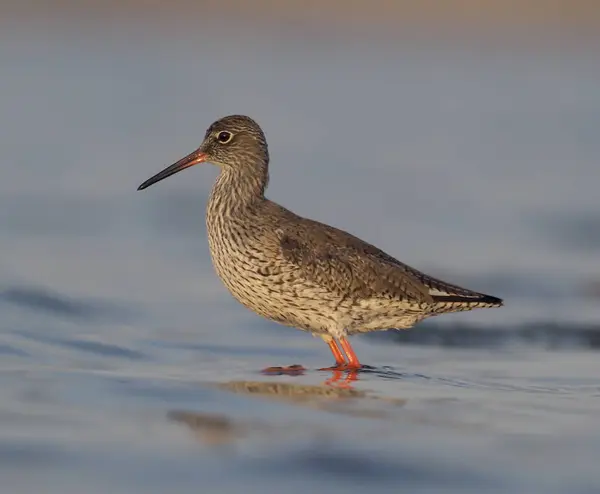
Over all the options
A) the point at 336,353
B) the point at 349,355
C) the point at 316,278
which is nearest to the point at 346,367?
the point at 349,355

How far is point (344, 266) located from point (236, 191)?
92cm

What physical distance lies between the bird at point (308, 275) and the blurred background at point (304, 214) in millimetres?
384

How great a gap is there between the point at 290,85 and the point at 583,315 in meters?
12.5

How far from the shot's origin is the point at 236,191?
9867 millimetres

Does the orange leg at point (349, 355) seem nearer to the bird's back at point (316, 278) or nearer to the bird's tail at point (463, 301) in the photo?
the bird's back at point (316, 278)

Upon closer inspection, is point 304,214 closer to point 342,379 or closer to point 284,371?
point 284,371

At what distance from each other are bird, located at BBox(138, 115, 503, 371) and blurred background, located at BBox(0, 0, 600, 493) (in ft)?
1.26

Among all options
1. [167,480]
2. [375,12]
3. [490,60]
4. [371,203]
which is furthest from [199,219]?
[375,12]

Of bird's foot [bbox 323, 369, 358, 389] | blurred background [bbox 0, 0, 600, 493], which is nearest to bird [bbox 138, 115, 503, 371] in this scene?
bird's foot [bbox 323, 369, 358, 389]

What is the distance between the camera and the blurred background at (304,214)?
700 centimetres

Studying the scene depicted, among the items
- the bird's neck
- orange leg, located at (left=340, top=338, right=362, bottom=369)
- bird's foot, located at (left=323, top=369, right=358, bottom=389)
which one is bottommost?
bird's foot, located at (left=323, top=369, right=358, bottom=389)

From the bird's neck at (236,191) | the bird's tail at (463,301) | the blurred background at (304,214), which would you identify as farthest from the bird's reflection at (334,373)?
the bird's neck at (236,191)

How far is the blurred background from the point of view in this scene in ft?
23.0

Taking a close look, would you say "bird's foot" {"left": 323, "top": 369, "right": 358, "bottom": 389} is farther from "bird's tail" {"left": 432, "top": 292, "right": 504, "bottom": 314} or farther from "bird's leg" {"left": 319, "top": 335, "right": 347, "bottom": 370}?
"bird's tail" {"left": 432, "top": 292, "right": 504, "bottom": 314}
